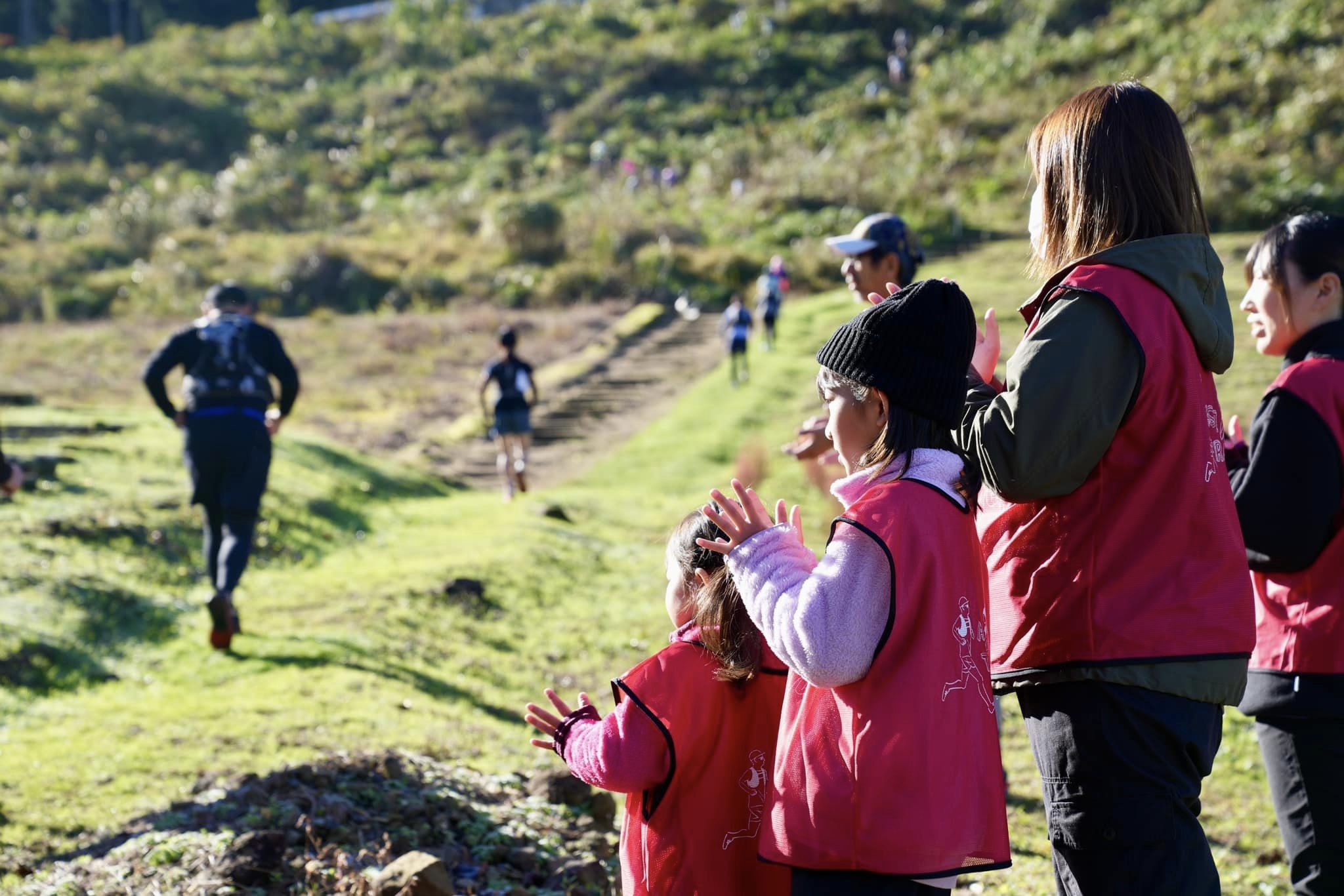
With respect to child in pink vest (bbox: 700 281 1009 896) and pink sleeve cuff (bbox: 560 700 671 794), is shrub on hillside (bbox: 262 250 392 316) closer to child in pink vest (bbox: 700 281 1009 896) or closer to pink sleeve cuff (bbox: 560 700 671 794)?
pink sleeve cuff (bbox: 560 700 671 794)

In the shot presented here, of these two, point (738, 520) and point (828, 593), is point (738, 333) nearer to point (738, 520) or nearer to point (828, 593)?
point (738, 520)

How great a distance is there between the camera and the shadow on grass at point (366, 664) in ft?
22.0

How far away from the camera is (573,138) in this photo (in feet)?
176

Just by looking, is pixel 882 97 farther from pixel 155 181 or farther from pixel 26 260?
pixel 26 260

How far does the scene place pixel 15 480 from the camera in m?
5.75

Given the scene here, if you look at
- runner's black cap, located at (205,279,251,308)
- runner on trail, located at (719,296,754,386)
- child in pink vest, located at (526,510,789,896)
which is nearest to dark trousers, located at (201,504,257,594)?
runner's black cap, located at (205,279,251,308)

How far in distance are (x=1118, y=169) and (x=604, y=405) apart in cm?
1759

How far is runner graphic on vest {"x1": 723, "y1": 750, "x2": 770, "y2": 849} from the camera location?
262cm

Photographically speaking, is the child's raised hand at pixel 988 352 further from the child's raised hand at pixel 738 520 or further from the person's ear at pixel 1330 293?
the person's ear at pixel 1330 293

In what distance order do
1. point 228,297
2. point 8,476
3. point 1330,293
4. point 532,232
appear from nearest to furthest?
1. point 1330,293
2. point 8,476
3. point 228,297
4. point 532,232

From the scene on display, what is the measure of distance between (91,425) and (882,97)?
4077 cm

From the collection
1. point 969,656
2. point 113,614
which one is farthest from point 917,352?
point 113,614

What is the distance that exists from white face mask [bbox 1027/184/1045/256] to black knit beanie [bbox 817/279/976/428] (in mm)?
311

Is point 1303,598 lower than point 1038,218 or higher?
lower
